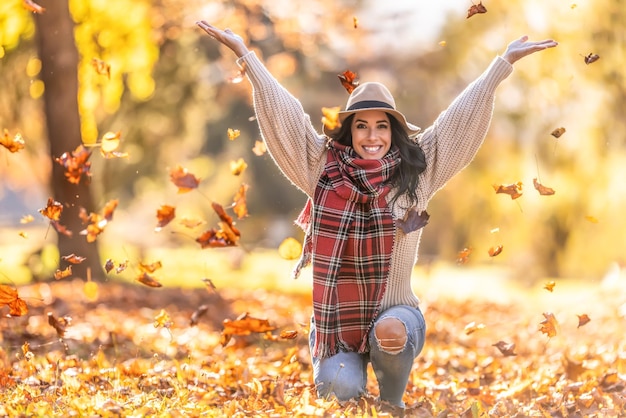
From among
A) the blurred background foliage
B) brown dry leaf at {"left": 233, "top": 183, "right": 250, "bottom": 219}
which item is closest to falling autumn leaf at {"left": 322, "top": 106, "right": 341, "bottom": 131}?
brown dry leaf at {"left": 233, "top": 183, "right": 250, "bottom": 219}

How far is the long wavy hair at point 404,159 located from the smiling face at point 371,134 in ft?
0.20

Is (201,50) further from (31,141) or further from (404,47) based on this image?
Answer: (404,47)

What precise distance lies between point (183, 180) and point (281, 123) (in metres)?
0.62

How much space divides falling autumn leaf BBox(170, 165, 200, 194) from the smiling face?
0.81 metres

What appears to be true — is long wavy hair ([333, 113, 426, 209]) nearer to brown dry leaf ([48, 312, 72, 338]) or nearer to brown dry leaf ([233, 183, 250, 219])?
brown dry leaf ([233, 183, 250, 219])

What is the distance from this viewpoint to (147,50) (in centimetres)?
1175

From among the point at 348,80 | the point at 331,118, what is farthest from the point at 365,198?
the point at 348,80

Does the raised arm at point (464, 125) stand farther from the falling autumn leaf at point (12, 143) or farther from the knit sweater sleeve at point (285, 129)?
the falling autumn leaf at point (12, 143)

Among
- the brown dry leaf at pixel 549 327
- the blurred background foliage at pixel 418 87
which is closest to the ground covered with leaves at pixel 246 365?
the brown dry leaf at pixel 549 327

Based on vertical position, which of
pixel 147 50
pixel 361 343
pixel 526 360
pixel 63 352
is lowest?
pixel 526 360

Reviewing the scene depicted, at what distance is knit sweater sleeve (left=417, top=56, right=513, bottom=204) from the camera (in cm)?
361

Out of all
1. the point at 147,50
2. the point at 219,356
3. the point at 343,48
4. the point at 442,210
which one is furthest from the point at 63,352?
the point at 442,210

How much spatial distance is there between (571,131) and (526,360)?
21.2 ft

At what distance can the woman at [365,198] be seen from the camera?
3.48 meters
